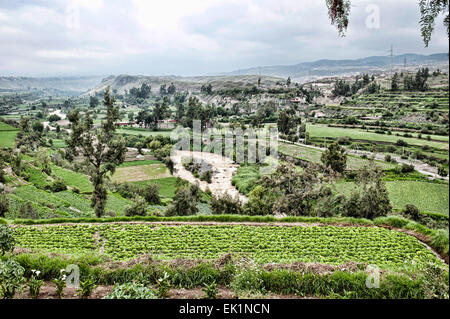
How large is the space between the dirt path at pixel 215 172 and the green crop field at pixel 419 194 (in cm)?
1352

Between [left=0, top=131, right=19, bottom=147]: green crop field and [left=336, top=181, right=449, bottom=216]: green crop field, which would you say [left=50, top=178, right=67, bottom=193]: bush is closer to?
[left=0, top=131, right=19, bottom=147]: green crop field

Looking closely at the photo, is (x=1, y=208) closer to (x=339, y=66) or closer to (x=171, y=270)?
(x=171, y=270)

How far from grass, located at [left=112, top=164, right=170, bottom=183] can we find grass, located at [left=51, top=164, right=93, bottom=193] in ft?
15.8

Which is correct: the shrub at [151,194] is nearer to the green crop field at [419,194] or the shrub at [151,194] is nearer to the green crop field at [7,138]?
the green crop field at [419,194]

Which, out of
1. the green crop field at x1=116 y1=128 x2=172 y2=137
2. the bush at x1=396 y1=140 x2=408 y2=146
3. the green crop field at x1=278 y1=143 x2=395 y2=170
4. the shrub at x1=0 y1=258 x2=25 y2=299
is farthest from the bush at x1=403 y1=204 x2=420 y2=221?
the green crop field at x1=116 y1=128 x2=172 y2=137

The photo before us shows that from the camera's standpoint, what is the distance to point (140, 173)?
150 ft

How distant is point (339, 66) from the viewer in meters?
139

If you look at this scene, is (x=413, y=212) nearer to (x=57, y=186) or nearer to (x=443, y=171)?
(x=443, y=171)

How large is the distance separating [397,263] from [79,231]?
13.2 meters

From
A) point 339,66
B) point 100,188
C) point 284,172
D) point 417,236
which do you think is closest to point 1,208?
point 100,188

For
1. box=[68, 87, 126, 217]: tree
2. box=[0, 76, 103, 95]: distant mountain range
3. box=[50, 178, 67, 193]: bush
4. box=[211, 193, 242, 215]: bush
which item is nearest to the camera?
box=[68, 87, 126, 217]: tree

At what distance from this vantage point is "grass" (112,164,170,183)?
43.2 meters

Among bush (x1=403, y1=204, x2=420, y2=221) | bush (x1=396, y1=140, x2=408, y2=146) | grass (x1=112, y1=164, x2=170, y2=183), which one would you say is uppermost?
bush (x1=396, y1=140, x2=408, y2=146)

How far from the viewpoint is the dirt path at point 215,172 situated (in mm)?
39394
